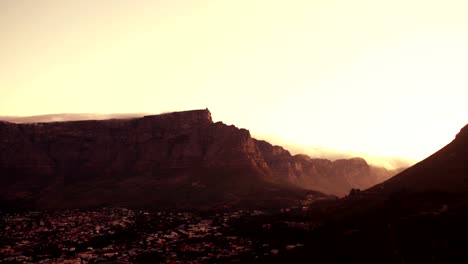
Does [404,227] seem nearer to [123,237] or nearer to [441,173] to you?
[441,173]

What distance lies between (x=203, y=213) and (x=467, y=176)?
87.3 meters

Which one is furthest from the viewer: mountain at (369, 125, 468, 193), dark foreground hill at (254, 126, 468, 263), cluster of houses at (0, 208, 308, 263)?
mountain at (369, 125, 468, 193)

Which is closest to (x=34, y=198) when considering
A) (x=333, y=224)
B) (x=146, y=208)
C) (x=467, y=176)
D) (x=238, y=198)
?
(x=146, y=208)

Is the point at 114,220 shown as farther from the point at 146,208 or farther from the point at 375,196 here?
the point at 375,196

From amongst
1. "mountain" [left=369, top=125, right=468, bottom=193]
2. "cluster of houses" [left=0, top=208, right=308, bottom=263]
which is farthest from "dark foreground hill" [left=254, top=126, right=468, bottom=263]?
"cluster of houses" [left=0, top=208, right=308, bottom=263]

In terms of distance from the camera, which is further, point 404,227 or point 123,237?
point 123,237

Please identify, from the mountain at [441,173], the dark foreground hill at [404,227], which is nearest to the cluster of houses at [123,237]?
the dark foreground hill at [404,227]

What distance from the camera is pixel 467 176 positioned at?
11631 centimetres

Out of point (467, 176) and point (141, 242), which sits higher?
point (467, 176)

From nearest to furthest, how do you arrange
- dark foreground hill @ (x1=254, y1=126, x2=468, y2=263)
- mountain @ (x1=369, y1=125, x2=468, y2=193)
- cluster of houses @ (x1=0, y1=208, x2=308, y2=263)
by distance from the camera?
dark foreground hill @ (x1=254, y1=126, x2=468, y2=263), cluster of houses @ (x1=0, y1=208, x2=308, y2=263), mountain @ (x1=369, y1=125, x2=468, y2=193)

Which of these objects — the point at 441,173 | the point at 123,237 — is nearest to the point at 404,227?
the point at 441,173

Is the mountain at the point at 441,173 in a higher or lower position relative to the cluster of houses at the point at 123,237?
higher

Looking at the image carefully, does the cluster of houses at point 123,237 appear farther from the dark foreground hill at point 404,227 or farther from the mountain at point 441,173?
the mountain at point 441,173

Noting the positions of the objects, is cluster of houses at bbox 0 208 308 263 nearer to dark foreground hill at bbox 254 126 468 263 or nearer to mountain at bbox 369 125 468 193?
dark foreground hill at bbox 254 126 468 263
